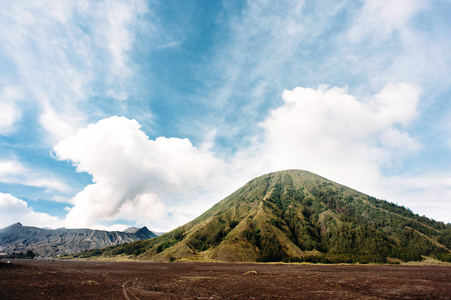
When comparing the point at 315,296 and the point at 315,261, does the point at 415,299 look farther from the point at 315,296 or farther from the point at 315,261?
the point at 315,261

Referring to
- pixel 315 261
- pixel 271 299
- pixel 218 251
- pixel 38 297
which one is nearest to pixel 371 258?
pixel 315 261

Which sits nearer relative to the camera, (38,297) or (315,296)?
(38,297)

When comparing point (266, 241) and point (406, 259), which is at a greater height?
point (266, 241)

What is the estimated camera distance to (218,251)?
174125 mm

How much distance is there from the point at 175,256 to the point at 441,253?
831 ft

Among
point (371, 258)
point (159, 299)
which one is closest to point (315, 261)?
point (371, 258)

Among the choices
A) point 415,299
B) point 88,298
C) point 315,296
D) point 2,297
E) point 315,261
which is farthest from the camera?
point 315,261

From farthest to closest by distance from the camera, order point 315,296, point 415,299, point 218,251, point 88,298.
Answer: point 218,251 → point 315,296 → point 415,299 → point 88,298

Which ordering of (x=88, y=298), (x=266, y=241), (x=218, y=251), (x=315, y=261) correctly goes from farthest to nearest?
Answer: 1. (x=266, y=241)
2. (x=218, y=251)
3. (x=315, y=261)
4. (x=88, y=298)

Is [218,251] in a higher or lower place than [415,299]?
lower

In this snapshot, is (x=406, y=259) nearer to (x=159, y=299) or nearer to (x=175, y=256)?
(x=175, y=256)

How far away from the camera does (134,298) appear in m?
29.4

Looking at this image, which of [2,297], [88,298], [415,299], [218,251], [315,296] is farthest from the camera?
[218,251]

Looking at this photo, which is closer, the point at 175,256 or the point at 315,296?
the point at 315,296
